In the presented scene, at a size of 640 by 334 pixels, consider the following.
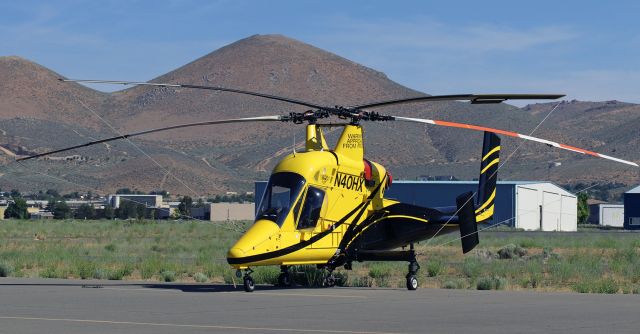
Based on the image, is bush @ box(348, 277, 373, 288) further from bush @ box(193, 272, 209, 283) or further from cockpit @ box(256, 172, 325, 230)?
bush @ box(193, 272, 209, 283)

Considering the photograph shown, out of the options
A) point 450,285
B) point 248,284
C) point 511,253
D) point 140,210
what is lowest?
point 248,284

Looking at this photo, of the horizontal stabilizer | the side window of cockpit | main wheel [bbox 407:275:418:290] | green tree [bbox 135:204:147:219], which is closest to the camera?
the side window of cockpit

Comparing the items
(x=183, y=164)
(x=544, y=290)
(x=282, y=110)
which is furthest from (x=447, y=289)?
(x=282, y=110)

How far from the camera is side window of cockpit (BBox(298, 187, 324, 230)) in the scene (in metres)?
25.6

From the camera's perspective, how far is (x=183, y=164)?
158750 millimetres

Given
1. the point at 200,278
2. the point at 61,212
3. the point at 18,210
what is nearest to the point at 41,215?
the point at 61,212

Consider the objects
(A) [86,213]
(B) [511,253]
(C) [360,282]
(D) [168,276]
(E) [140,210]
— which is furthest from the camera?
(E) [140,210]

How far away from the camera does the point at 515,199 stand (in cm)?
9069

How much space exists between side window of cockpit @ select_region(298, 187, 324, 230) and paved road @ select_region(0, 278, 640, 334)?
1.48 m

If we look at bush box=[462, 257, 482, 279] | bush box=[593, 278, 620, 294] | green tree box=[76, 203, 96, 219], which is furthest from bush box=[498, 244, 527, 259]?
green tree box=[76, 203, 96, 219]

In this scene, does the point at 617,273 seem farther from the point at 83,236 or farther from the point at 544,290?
the point at 83,236

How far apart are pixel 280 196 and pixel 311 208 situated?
0.74 meters

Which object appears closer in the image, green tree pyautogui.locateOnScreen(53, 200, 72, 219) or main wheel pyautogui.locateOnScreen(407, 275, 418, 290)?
main wheel pyautogui.locateOnScreen(407, 275, 418, 290)

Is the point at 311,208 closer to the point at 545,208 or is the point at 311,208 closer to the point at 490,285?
the point at 490,285
